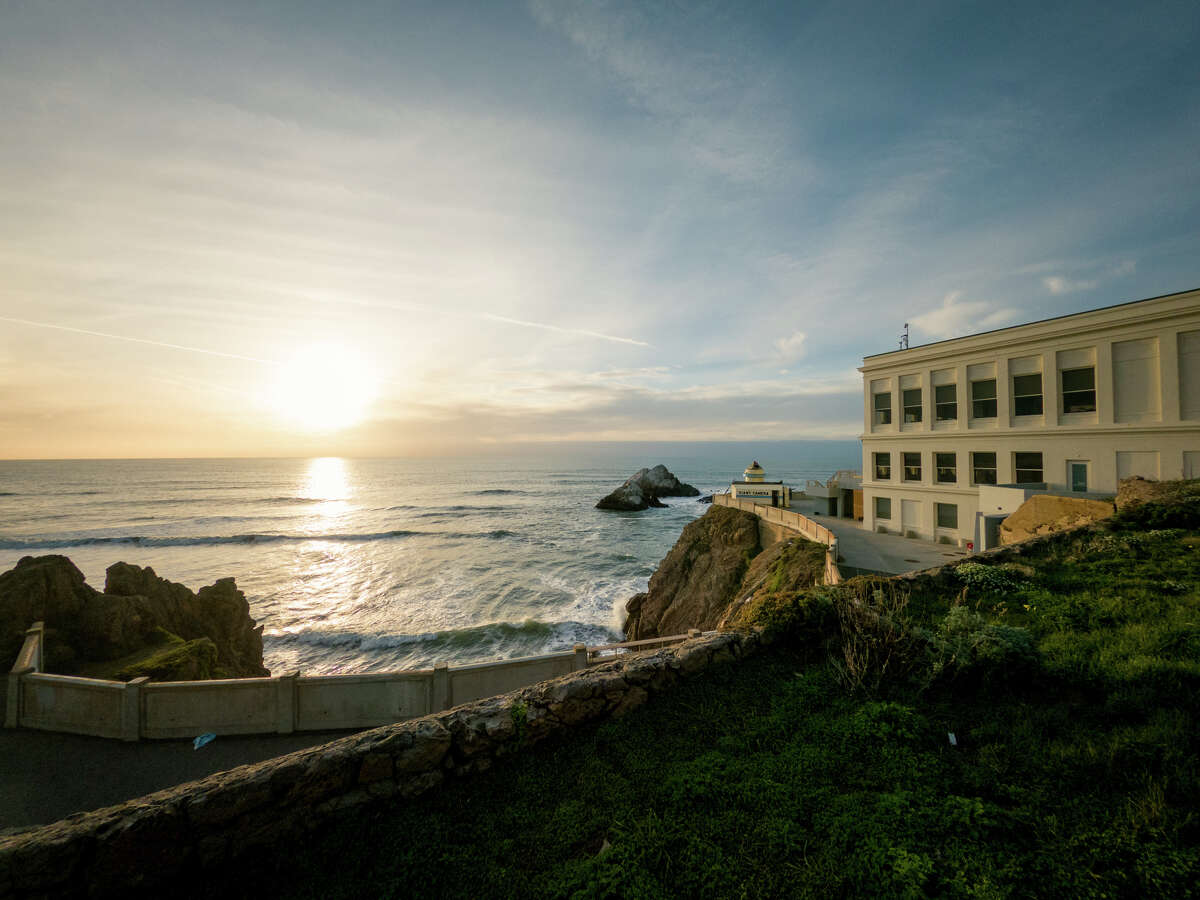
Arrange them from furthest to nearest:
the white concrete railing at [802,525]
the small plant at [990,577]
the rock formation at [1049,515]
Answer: the white concrete railing at [802,525] < the rock formation at [1049,515] < the small plant at [990,577]

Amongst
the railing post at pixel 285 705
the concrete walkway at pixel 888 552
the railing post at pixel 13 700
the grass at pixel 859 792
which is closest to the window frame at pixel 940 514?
the concrete walkway at pixel 888 552

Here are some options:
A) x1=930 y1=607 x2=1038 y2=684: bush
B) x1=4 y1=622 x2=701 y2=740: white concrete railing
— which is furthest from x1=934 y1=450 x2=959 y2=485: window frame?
x1=4 y1=622 x2=701 y2=740: white concrete railing

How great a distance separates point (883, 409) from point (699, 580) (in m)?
15.4

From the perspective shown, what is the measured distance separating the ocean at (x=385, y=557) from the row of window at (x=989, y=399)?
19.8 metres

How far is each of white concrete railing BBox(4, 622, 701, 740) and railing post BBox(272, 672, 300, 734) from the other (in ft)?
0.06

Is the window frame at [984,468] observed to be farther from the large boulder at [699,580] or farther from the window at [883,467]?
the large boulder at [699,580]

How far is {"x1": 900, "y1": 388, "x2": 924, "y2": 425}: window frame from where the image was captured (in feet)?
86.4

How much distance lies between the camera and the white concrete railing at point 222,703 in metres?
10.2

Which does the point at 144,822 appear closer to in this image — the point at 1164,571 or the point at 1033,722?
the point at 1033,722

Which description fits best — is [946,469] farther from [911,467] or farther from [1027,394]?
[1027,394]

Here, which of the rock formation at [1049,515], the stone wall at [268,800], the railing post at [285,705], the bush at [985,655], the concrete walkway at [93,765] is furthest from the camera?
the rock formation at [1049,515]

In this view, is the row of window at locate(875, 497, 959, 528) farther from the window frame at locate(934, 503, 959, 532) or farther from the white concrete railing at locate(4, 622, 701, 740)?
the white concrete railing at locate(4, 622, 701, 740)

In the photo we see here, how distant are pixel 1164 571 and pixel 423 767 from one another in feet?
46.8

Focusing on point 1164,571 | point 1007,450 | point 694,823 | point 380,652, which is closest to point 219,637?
point 380,652
